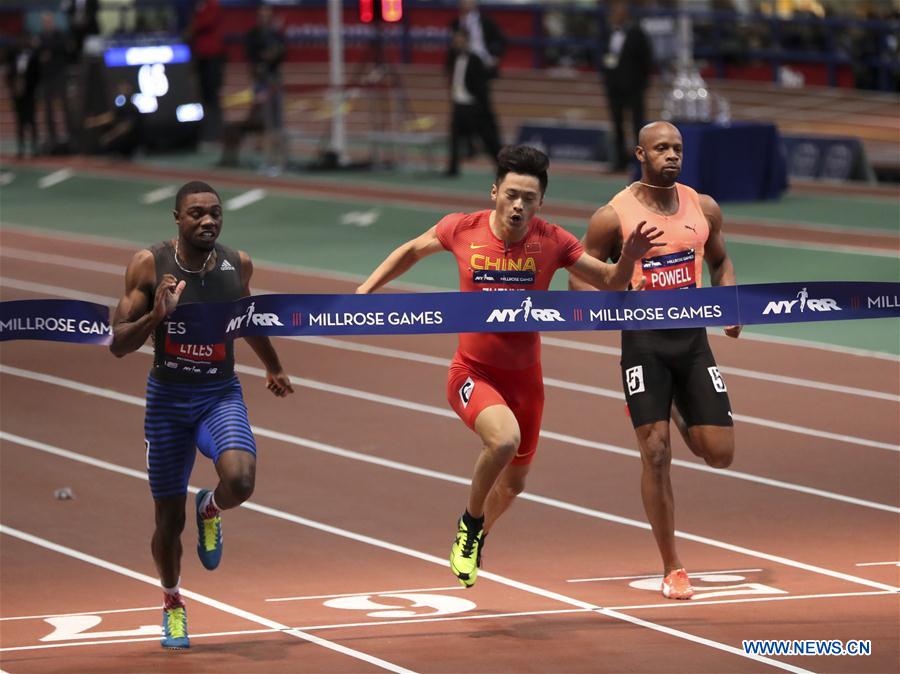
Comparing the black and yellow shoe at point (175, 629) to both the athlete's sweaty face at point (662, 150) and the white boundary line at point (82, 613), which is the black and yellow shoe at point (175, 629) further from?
the athlete's sweaty face at point (662, 150)

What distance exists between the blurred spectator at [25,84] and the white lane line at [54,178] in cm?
186

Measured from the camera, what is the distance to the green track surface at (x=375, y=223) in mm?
19125

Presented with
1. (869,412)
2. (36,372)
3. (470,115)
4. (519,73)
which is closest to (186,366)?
(869,412)

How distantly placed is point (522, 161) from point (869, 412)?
6.42 m

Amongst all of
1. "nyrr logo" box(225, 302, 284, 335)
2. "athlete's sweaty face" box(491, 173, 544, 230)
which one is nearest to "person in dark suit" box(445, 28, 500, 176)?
"athlete's sweaty face" box(491, 173, 544, 230)

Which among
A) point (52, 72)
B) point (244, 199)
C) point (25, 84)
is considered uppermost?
point (52, 72)

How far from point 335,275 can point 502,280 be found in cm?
1221

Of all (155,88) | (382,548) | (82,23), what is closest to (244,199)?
(155,88)

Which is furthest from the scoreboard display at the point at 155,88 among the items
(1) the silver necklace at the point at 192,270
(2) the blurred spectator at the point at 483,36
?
(1) the silver necklace at the point at 192,270

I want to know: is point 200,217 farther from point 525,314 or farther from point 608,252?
point 608,252

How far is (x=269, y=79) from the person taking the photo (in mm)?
28750

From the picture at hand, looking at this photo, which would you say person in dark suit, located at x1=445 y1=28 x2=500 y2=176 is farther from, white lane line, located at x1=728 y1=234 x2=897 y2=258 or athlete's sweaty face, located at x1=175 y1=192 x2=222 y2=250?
athlete's sweaty face, located at x1=175 y1=192 x2=222 y2=250

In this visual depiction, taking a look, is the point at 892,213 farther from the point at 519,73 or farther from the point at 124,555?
the point at 519,73

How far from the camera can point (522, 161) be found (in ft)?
27.3
